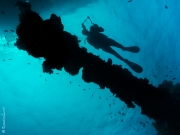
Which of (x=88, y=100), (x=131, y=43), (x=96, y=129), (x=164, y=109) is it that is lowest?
(x=164, y=109)

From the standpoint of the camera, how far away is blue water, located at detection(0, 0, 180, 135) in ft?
56.8

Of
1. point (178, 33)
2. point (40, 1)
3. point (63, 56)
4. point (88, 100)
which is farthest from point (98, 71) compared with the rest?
point (88, 100)

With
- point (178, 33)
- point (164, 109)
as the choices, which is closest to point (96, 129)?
point (178, 33)

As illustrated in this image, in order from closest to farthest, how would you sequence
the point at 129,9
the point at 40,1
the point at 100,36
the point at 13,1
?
the point at 100,36, the point at 13,1, the point at 40,1, the point at 129,9

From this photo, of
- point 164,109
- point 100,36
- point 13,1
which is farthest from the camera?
point 13,1

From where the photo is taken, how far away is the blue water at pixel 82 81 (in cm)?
1731

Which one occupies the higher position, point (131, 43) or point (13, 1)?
point (131, 43)

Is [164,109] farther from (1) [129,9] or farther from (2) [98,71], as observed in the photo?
(1) [129,9]

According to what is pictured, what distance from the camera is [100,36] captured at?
8914 mm

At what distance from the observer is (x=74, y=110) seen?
30812mm

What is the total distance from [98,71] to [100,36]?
2207 millimetres

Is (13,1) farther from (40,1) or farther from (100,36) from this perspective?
(100,36)

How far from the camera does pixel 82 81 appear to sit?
24.6 metres

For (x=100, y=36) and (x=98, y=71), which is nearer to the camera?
(x=98, y=71)
